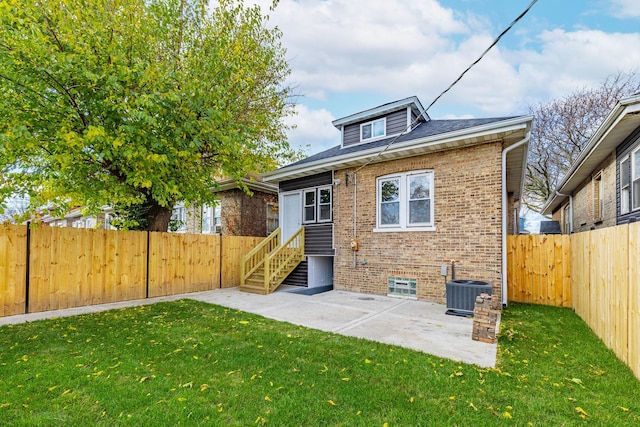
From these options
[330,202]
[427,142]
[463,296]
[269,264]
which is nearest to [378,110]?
[427,142]

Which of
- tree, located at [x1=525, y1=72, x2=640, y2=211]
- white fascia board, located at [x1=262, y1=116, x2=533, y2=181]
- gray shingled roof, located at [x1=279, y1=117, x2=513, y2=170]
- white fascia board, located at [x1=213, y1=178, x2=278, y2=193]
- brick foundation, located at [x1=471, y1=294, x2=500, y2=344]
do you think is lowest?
brick foundation, located at [x1=471, y1=294, x2=500, y2=344]

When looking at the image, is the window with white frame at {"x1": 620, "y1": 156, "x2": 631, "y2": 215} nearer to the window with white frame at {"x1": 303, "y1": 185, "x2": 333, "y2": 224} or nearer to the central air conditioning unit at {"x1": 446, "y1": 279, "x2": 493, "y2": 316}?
the central air conditioning unit at {"x1": 446, "y1": 279, "x2": 493, "y2": 316}

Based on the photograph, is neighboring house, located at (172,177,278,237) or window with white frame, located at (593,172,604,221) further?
neighboring house, located at (172,177,278,237)

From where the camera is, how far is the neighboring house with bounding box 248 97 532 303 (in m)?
7.31

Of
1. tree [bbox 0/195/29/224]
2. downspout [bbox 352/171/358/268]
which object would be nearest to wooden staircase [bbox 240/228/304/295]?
downspout [bbox 352/171/358/268]

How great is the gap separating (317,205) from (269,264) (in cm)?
254

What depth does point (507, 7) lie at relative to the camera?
16.7 ft

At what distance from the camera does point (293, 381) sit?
137 inches

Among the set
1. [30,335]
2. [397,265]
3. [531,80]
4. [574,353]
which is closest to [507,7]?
[574,353]

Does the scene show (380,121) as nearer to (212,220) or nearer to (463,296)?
(463,296)

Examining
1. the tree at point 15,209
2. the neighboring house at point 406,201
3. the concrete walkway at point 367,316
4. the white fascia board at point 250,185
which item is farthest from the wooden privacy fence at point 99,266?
the white fascia board at point 250,185

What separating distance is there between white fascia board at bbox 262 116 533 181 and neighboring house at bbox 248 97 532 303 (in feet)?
0.07

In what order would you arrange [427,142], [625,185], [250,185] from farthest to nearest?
[250,185]
[427,142]
[625,185]

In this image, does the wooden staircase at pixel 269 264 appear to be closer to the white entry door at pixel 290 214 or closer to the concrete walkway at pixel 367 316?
the concrete walkway at pixel 367 316
